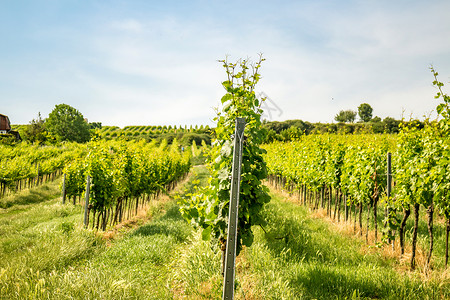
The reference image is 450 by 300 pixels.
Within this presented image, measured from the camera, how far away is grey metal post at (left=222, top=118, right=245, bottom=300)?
113 inches

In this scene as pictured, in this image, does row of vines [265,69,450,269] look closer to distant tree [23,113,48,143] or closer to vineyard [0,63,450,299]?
vineyard [0,63,450,299]

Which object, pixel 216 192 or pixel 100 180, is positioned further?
pixel 100 180

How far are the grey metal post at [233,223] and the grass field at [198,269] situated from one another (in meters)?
0.63

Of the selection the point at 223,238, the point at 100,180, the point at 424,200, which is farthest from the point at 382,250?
the point at 100,180

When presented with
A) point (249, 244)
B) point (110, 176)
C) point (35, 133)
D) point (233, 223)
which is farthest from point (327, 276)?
point (35, 133)

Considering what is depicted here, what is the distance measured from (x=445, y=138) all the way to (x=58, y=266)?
24.5 ft

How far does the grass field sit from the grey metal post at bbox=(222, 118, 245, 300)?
0.63m

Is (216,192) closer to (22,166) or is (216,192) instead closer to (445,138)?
(445,138)

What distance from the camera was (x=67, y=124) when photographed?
61.8 m

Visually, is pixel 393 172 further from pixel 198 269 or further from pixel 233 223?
pixel 233 223

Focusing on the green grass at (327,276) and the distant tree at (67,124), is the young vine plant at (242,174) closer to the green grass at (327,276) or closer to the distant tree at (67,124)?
the green grass at (327,276)

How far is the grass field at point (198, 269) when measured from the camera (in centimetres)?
354

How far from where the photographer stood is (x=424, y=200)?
455 cm

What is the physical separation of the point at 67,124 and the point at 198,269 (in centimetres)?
6933
